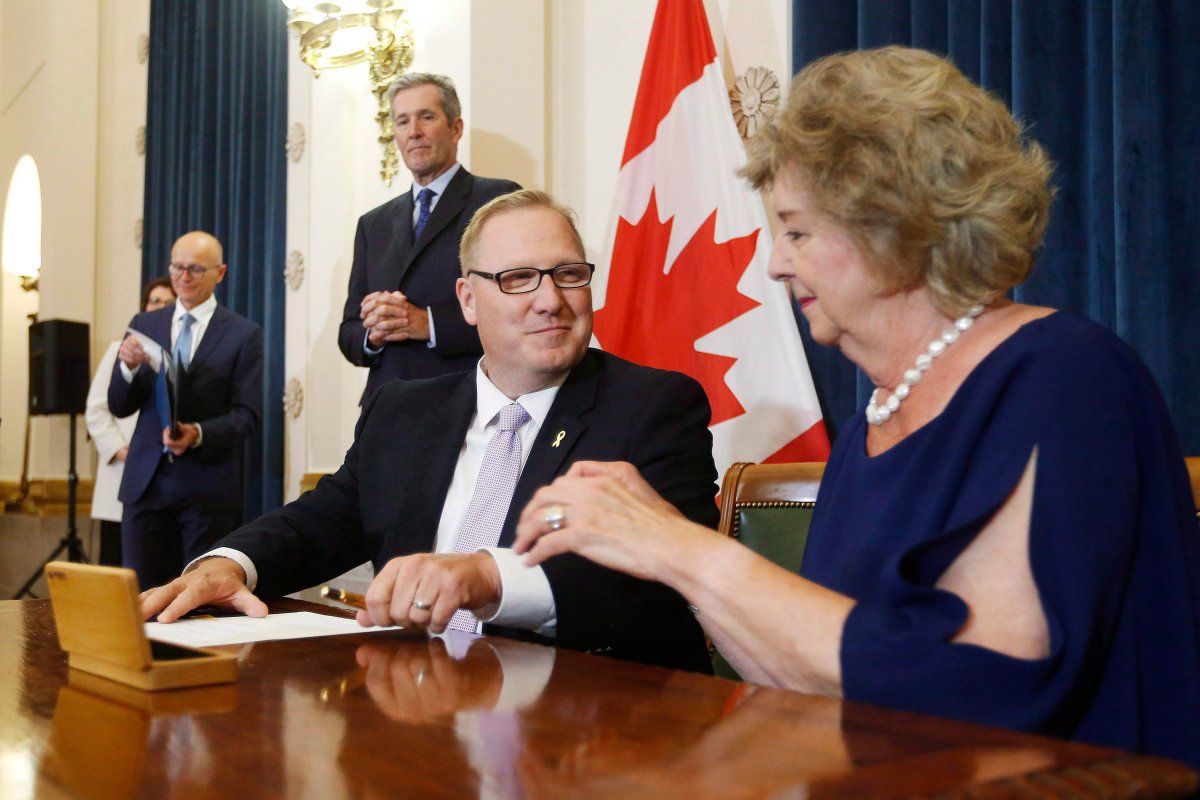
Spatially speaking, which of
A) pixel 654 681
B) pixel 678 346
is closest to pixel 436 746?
pixel 654 681

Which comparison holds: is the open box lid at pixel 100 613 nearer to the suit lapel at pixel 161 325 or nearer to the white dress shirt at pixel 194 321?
the white dress shirt at pixel 194 321

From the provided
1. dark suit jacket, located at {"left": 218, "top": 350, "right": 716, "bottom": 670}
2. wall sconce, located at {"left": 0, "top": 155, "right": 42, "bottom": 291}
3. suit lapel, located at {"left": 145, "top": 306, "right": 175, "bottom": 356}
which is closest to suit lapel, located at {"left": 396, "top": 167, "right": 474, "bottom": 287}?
dark suit jacket, located at {"left": 218, "top": 350, "right": 716, "bottom": 670}

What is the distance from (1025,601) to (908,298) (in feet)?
1.54

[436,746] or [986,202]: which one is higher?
[986,202]

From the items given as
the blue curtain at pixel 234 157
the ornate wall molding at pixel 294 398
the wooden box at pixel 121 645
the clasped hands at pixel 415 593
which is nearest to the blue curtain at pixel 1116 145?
the clasped hands at pixel 415 593

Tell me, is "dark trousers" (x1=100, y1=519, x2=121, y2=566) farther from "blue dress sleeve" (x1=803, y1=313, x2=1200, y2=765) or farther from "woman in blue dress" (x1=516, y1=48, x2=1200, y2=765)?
"blue dress sleeve" (x1=803, y1=313, x2=1200, y2=765)

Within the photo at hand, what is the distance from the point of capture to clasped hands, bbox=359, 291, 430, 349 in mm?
3510

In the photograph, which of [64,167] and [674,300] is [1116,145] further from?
[64,167]

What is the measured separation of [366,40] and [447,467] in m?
3.31

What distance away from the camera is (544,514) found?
1371mm

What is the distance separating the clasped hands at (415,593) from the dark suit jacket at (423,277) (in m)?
1.81

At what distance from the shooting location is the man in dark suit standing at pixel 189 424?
4945 millimetres

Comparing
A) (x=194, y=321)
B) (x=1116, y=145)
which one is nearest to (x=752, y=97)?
(x=1116, y=145)

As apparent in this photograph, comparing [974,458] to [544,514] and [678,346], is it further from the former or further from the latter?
[678,346]
